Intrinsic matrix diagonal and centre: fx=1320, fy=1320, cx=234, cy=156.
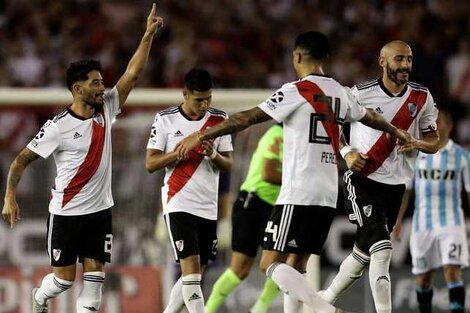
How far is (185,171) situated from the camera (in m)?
10.2

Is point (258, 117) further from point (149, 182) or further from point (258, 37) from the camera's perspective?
point (258, 37)

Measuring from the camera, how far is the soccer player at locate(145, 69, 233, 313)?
10.0 meters

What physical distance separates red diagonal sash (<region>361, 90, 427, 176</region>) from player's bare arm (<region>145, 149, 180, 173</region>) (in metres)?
1.45

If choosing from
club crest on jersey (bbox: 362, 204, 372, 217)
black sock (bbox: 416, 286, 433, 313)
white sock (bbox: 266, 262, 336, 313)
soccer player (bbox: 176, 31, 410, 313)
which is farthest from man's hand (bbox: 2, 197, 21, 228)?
black sock (bbox: 416, 286, 433, 313)

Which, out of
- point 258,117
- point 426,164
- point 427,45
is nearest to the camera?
point 258,117

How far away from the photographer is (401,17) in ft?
60.2

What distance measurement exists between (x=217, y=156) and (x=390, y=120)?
52.7 inches

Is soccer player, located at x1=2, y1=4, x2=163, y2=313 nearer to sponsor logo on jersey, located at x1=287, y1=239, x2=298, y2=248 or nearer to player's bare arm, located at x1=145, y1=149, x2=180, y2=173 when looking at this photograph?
player's bare arm, located at x1=145, y1=149, x2=180, y2=173

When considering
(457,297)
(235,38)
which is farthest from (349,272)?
(235,38)

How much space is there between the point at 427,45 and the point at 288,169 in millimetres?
8765

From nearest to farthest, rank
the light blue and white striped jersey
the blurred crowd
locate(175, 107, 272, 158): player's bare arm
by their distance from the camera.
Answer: locate(175, 107, 272, 158): player's bare arm, the light blue and white striped jersey, the blurred crowd

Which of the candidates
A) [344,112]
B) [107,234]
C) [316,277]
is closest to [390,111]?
[344,112]

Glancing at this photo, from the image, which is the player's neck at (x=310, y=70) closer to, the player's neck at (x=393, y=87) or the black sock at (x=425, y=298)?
the player's neck at (x=393, y=87)

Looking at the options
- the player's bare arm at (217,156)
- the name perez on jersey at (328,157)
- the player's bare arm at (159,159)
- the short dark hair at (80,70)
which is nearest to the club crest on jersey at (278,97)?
the name perez on jersey at (328,157)
